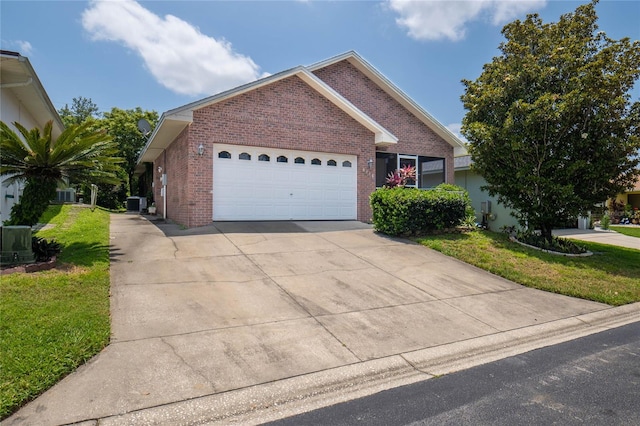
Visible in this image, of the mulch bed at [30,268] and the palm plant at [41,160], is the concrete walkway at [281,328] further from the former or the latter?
the palm plant at [41,160]

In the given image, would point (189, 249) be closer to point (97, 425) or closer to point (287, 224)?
point (287, 224)

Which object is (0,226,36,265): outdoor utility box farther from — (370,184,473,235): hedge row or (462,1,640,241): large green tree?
(462,1,640,241): large green tree

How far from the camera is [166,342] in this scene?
4.26m

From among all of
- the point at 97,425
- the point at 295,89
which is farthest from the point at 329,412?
the point at 295,89

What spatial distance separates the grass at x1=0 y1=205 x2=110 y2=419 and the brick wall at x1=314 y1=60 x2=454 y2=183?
484 inches

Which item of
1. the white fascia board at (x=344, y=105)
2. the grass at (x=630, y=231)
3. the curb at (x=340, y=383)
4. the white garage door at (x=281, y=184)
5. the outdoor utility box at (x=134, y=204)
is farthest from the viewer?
the outdoor utility box at (x=134, y=204)

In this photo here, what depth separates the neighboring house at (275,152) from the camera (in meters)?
11.7

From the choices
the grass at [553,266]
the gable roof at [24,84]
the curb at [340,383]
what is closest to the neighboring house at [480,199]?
the grass at [553,266]

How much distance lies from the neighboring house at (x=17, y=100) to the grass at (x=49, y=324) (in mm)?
2970

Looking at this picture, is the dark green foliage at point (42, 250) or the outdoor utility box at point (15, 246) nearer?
the outdoor utility box at point (15, 246)

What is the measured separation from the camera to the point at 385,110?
55.3 feet

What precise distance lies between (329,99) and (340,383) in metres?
11.4

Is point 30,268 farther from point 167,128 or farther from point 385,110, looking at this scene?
point 385,110

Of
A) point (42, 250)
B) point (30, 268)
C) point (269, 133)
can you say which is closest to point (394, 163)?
point (269, 133)
